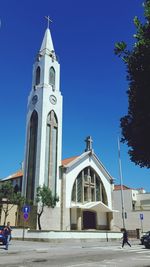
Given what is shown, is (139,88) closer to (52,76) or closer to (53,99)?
(53,99)

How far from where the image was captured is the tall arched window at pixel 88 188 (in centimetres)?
4568

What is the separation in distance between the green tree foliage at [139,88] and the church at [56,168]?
30.4m

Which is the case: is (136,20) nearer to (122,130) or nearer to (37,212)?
(122,130)

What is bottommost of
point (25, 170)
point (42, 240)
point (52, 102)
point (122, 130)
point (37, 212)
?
point (42, 240)

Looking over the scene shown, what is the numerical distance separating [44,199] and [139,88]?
3014cm

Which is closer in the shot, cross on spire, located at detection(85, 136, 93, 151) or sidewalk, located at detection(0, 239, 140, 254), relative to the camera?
sidewalk, located at detection(0, 239, 140, 254)

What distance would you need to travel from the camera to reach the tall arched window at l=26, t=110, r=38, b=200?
137 feet

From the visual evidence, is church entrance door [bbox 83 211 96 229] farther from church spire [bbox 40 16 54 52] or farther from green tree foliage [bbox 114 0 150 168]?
green tree foliage [bbox 114 0 150 168]

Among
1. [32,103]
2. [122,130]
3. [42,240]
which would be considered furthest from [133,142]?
[32,103]

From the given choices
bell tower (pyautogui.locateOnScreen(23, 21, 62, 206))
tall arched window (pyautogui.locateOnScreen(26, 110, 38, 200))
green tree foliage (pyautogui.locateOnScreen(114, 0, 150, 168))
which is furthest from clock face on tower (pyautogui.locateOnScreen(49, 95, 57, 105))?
green tree foliage (pyautogui.locateOnScreen(114, 0, 150, 168))

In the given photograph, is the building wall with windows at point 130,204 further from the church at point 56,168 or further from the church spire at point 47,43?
the church spire at point 47,43

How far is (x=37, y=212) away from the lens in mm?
38969

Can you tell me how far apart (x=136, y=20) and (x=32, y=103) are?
37726 millimetres

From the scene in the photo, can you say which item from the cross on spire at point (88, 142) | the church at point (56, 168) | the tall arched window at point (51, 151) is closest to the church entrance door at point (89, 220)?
the church at point (56, 168)
